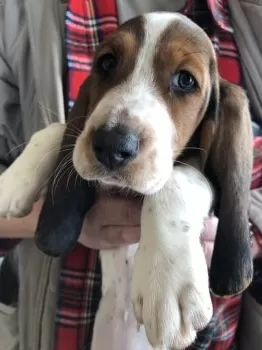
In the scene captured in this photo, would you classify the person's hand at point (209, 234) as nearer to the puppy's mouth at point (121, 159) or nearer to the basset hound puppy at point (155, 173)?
the basset hound puppy at point (155, 173)

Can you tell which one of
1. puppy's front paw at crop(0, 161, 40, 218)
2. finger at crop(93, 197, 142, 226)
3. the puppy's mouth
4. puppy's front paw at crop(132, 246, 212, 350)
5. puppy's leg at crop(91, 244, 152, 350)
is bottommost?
puppy's leg at crop(91, 244, 152, 350)

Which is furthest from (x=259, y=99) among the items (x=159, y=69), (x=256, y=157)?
(x=159, y=69)

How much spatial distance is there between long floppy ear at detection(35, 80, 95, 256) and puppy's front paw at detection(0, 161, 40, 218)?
30 mm

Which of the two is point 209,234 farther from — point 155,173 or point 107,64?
point 107,64

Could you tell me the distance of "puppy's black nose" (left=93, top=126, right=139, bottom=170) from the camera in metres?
0.93

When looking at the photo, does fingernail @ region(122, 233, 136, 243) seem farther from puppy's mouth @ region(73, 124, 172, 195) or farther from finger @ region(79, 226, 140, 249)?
puppy's mouth @ region(73, 124, 172, 195)

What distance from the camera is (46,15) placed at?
1.48 metres

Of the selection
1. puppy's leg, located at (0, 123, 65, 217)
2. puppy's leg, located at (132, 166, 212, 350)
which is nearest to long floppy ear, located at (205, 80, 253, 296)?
puppy's leg, located at (132, 166, 212, 350)

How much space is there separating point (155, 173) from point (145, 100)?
14 cm

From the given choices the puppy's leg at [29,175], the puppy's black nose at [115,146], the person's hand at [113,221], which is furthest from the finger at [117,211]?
the puppy's black nose at [115,146]

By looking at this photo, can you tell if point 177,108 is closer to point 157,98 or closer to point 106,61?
point 157,98

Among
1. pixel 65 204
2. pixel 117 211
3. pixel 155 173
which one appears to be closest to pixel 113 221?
pixel 117 211

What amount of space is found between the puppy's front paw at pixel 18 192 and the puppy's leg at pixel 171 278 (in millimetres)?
→ 248

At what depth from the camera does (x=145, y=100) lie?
3.39 feet
